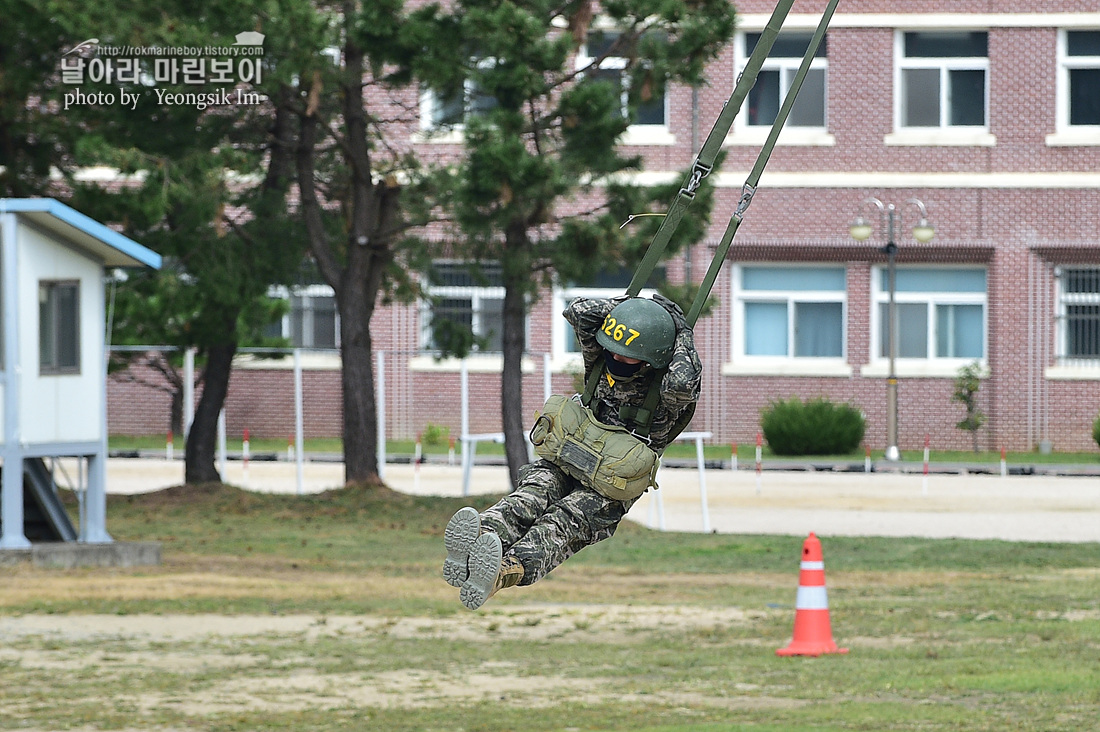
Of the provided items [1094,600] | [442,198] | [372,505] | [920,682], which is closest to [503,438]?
[372,505]

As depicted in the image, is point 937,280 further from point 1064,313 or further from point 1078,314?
point 1078,314

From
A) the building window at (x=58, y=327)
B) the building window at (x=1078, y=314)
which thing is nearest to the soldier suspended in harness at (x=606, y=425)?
the building window at (x=58, y=327)

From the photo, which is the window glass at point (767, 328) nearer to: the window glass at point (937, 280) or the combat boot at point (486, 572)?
the window glass at point (937, 280)

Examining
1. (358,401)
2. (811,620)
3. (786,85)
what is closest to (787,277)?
(786,85)

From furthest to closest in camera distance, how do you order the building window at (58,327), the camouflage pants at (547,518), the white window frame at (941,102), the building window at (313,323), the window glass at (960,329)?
the building window at (313,323)
the window glass at (960,329)
the white window frame at (941,102)
the building window at (58,327)
the camouflage pants at (547,518)

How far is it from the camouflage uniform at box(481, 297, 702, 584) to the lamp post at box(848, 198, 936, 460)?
3131 cm

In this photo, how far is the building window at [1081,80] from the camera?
125 feet

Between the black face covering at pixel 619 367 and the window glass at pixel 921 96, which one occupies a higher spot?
the window glass at pixel 921 96

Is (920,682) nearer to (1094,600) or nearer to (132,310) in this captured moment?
(1094,600)

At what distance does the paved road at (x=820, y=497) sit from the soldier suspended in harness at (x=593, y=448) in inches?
790

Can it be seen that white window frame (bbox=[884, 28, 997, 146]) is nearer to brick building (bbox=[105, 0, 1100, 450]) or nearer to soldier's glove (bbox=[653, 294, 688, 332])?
brick building (bbox=[105, 0, 1100, 450])

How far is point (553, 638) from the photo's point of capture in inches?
671

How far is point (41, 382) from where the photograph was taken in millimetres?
20594

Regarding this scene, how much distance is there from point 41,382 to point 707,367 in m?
21.3
